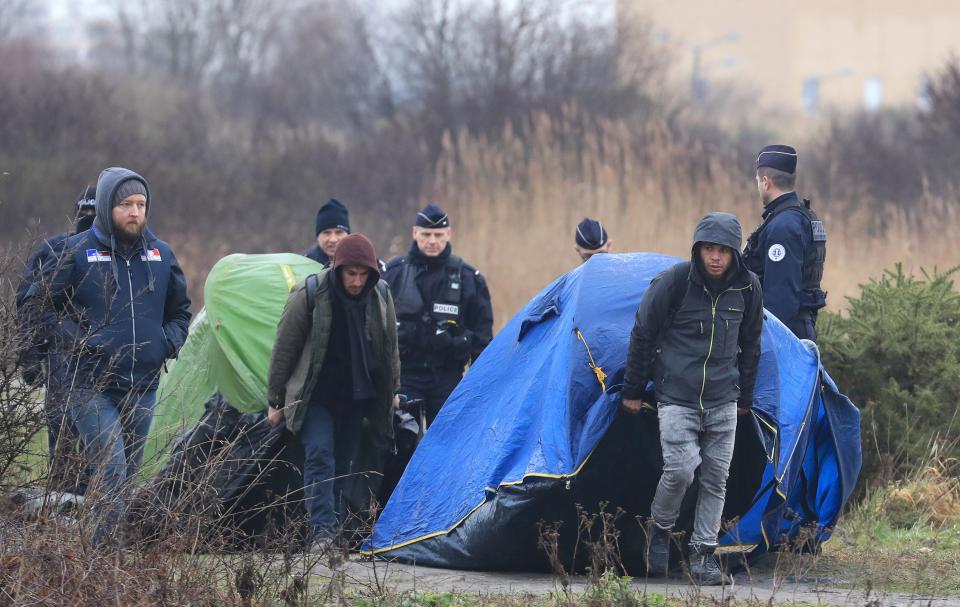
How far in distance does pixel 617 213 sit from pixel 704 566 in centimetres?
816

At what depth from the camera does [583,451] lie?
686 cm

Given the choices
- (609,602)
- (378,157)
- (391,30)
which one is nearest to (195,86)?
(391,30)

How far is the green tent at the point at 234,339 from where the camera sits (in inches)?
332

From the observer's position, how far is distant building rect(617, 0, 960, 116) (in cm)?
6438

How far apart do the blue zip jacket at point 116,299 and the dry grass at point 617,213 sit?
6.91 metres

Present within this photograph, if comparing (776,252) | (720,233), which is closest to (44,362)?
(720,233)

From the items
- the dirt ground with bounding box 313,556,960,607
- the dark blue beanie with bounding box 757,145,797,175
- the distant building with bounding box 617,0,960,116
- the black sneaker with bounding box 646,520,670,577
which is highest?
the distant building with bounding box 617,0,960,116

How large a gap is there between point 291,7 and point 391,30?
63.6 ft

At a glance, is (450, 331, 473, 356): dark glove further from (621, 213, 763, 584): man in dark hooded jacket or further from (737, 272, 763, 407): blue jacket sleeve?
(737, 272, 763, 407): blue jacket sleeve

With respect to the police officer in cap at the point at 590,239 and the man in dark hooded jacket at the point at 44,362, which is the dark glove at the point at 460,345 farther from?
the man in dark hooded jacket at the point at 44,362

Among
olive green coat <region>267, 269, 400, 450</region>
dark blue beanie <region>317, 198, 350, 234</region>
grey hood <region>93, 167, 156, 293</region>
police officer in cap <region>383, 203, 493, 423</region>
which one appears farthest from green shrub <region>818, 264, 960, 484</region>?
grey hood <region>93, 167, 156, 293</region>

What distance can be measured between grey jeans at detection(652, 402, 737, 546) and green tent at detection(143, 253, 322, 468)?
2.59 meters

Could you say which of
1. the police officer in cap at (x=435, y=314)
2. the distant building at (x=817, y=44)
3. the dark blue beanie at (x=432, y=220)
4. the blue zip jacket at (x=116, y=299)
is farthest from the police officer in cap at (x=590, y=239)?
the distant building at (x=817, y=44)

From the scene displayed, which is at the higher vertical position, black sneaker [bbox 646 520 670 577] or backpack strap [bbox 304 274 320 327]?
backpack strap [bbox 304 274 320 327]
